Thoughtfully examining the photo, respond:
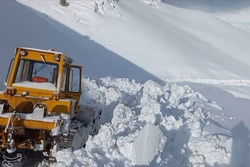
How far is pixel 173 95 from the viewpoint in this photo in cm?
1084

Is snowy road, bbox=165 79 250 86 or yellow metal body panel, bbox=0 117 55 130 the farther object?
snowy road, bbox=165 79 250 86

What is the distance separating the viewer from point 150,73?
1658 cm

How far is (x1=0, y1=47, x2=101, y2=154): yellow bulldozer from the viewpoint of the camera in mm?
6368

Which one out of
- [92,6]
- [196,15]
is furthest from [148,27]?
[196,15]

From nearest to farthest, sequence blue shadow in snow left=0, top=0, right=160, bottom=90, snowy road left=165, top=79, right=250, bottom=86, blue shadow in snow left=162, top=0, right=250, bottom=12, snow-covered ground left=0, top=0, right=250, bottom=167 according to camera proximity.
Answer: snow-covered ground left=0, top=0, right=250, bottom=167
blue shadow in snow left=0, top=0, right=160, bottom=90
snowy road left=165, top=79, right=250, bottom=86
blue shadow in snow left=162, top=0, right=250, bottom=12

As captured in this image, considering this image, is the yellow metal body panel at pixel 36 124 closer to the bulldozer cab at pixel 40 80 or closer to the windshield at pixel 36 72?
the bulldozer cab at pixel 40 80

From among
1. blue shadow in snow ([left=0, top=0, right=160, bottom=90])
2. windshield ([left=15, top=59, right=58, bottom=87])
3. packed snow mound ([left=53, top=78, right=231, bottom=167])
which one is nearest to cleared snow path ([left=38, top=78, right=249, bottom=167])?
packed snow mound ([left=53, top=78, right=231, bottom=167])

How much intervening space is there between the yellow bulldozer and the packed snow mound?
0.49m

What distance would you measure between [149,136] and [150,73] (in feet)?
31.9

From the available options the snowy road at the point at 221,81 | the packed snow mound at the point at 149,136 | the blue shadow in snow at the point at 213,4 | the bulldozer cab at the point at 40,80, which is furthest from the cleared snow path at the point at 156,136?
the blue shadow in snow at the point at 213,4

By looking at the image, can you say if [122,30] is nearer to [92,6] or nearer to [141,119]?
[92,6]

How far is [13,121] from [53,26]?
43.7ft

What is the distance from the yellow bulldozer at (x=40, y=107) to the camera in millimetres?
6368

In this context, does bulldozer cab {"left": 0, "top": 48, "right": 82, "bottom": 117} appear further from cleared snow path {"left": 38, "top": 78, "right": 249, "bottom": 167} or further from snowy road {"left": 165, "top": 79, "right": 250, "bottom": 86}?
snowy road {"left": 165, "top": 79, "right": 250, "bottom": 86}
